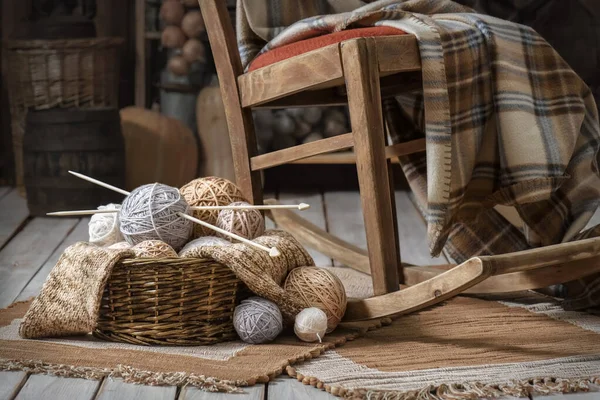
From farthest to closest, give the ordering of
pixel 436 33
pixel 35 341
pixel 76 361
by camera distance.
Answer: pixel 436 33 < pixel 35 341 < pixel 76 361

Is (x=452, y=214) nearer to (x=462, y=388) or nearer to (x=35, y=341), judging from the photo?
(x=462, y=388)

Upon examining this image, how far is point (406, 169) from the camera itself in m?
1.83

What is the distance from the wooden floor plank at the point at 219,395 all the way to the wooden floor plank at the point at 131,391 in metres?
0.02

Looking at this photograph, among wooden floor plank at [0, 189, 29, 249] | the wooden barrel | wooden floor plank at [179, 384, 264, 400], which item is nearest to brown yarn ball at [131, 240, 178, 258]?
wooden floor plank at [179, 384, 264, 400]

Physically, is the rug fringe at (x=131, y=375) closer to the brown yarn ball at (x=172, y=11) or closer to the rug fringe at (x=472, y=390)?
the rug fringe at (x=472, y=390)

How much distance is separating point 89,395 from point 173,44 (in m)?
2.03

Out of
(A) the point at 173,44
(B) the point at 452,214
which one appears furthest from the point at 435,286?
(A) the point at 173,44

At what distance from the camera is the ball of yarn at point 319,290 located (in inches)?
53.2

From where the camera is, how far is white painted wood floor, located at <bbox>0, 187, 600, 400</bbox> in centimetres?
112

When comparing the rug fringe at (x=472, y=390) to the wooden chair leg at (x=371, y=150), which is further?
the wooden chair leg at (x=371, y=150)

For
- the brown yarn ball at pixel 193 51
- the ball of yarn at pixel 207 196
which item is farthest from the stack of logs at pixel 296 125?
the ball of yarn at pixel 207 196

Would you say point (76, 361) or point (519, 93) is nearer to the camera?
point (76, 361)

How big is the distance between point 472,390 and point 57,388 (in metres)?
0.54

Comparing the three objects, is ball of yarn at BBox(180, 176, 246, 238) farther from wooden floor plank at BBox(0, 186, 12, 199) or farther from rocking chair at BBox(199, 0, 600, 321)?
wooden floor plank at BBox(0, 186, 12, 199)
